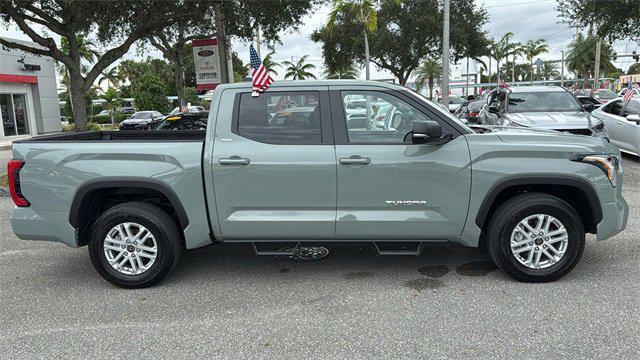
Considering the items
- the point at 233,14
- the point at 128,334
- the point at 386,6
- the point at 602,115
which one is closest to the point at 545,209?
the point at 128,334

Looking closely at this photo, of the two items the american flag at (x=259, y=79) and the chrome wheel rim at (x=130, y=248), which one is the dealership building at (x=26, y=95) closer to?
the chrome wheel rim at (x=130, y=248)

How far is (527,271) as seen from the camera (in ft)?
13.8

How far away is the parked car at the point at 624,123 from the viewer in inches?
419

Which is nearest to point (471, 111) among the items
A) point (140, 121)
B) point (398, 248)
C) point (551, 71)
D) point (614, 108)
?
point (614, 108)

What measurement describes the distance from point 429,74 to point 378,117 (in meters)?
63.1

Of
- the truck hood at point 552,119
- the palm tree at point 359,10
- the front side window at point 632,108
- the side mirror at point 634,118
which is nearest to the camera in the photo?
the truck hood at point 552,119

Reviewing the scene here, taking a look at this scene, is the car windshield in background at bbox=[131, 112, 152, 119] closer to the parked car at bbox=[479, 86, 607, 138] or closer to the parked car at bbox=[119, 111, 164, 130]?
the parked car at bbox=[119, 111, 164, 130]

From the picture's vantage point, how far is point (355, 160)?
4.09 meters

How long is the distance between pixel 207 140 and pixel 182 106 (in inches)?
618

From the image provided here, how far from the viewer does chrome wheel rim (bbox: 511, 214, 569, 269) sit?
416 centimetres

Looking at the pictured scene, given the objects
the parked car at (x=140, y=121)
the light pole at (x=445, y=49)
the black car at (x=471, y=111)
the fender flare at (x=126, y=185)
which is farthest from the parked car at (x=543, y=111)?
the parked car at (x=140, y=121)

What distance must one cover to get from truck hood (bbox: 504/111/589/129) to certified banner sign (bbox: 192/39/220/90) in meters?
10.1

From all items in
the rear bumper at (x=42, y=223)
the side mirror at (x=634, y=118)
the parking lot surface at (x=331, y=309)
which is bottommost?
the parking lot surface at (x=331, y=309)

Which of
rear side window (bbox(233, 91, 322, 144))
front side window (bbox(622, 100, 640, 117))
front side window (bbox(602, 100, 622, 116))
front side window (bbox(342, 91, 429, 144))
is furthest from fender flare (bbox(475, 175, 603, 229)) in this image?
front side window (bbox(602, 100, 622, 116))
